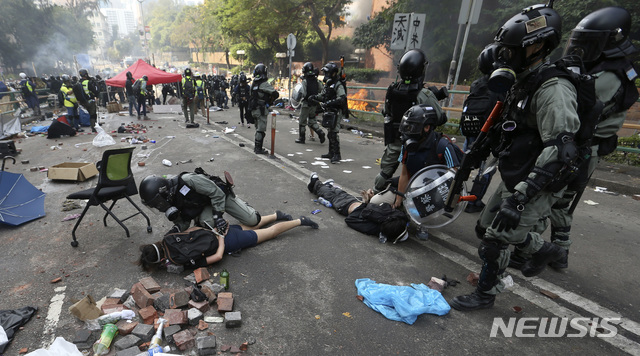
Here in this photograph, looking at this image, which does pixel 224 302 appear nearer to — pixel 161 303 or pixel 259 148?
pixel 161 303

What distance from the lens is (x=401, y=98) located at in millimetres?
4332

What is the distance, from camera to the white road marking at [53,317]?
2.25 meters

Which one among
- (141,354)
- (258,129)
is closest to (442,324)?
(141,354)

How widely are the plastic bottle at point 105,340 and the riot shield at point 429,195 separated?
2.83 meters

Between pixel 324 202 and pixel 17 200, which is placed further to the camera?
pixel 324 202

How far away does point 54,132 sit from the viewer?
364 inches

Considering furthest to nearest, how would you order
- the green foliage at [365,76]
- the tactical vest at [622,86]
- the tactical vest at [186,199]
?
the green foliage at [365,76]
the tactical vest at [186,199]
the tactical vest at [622,86]

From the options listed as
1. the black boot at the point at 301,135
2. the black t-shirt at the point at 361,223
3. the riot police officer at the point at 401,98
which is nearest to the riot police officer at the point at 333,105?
the black boot at the point at 301,135

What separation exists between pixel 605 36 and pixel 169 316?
14.5 feet

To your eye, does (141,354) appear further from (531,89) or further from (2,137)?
(2,137)

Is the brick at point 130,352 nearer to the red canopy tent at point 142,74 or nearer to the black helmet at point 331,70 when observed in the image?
the black helmet at point 331,70

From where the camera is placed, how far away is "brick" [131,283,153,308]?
2531 mm

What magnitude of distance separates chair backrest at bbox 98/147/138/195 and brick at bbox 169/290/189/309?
199 cm

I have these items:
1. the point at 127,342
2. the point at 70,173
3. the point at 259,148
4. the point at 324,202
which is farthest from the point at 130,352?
the point at 259,148
